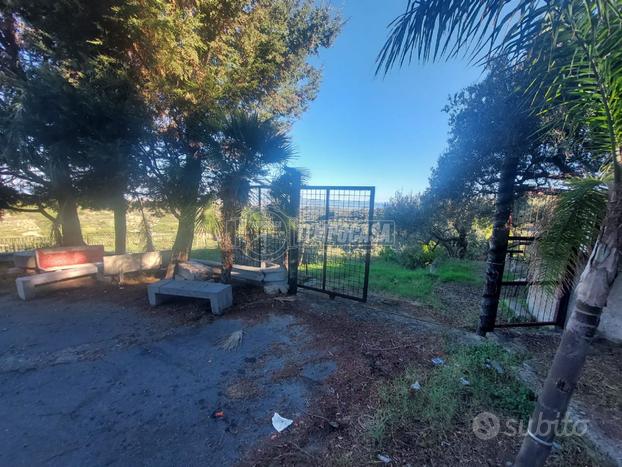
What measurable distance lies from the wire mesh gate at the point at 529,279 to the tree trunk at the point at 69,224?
29.7ft

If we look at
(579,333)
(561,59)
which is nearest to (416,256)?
(579,333)

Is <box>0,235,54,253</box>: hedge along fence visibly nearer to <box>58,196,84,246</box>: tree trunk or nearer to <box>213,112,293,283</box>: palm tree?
<box>58,196,84,246</box>: tree trunk

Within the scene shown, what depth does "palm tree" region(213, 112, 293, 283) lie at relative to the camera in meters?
4.02

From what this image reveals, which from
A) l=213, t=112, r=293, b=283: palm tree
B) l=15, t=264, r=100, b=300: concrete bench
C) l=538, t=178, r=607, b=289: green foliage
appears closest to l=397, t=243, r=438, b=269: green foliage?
l=213, t=112, r=293, b=283: palm tree

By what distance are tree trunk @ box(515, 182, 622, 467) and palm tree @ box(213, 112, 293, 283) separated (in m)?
3.87

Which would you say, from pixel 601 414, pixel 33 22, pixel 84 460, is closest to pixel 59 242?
pixel 33 22

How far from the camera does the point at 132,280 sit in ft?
18.0

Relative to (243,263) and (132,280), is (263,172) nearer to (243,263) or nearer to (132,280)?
(243,263)

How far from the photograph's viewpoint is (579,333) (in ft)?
3.98

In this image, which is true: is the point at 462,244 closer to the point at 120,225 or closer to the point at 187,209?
the point at 187,209

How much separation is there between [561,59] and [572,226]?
3.34 ft

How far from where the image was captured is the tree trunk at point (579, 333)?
116cm

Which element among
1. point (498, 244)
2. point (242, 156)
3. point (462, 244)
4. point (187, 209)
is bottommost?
point (462, 244)

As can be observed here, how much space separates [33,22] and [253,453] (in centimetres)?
748
